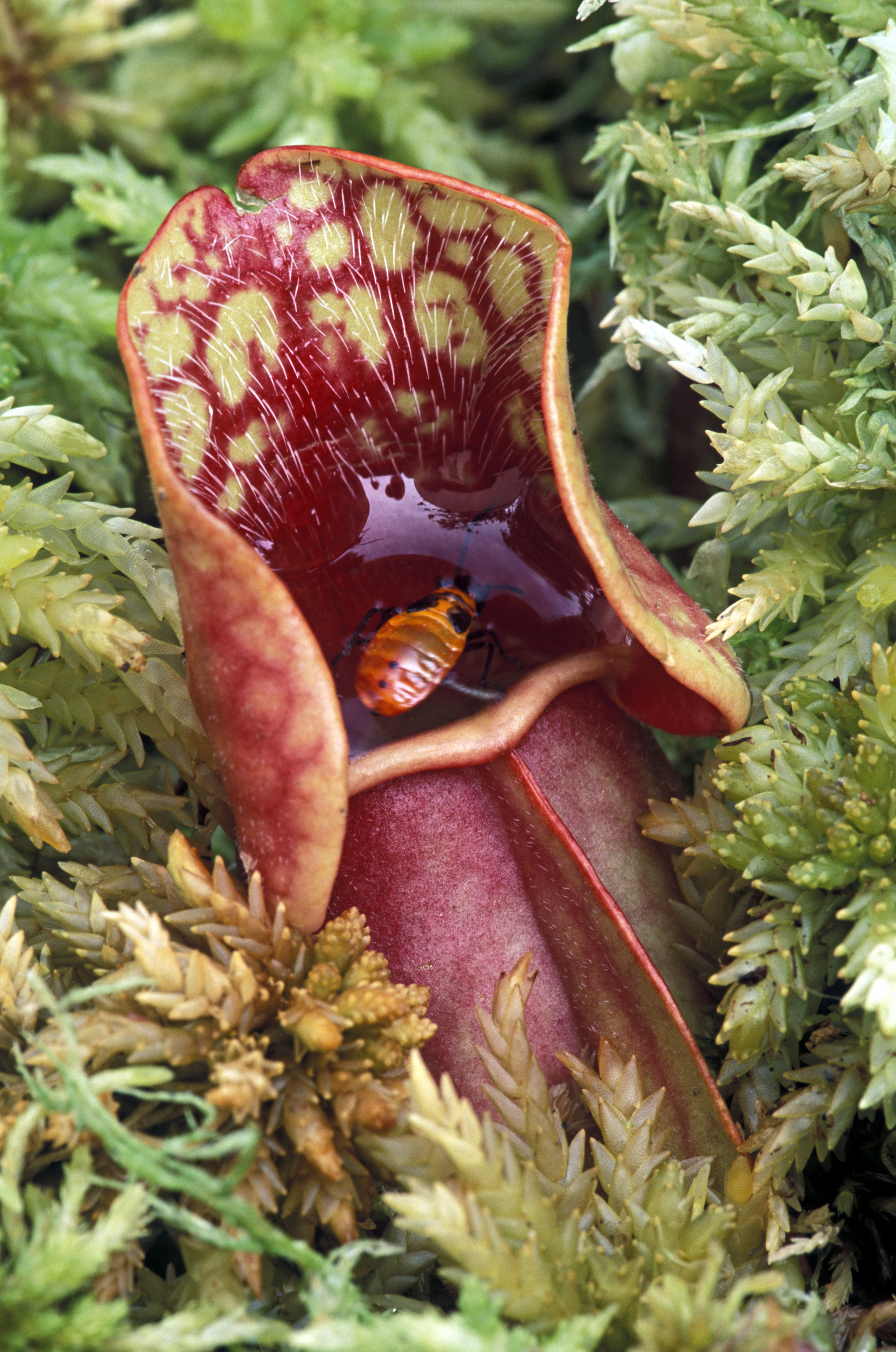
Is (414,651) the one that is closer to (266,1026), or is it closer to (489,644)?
(489,644)

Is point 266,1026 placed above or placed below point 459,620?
below

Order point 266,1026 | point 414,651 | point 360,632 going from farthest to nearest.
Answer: point 360,632, point 414,651, point 266,1026

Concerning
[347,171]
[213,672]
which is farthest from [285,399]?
[213,672]

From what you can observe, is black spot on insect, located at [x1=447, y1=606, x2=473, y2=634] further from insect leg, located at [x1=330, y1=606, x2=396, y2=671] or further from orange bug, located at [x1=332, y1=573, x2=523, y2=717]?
insect leg, located at [x1=330, y1=606, x2=396, y2=671]

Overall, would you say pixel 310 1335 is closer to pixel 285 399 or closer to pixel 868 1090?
pixel 868 1090

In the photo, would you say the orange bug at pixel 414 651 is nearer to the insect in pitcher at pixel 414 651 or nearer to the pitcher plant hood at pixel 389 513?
the insect in pitcher at pixel 414 651

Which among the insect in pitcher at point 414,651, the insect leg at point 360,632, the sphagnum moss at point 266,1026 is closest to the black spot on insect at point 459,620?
the insect in pitcher at point 414,651

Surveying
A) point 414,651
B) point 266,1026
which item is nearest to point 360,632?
point 414,651
